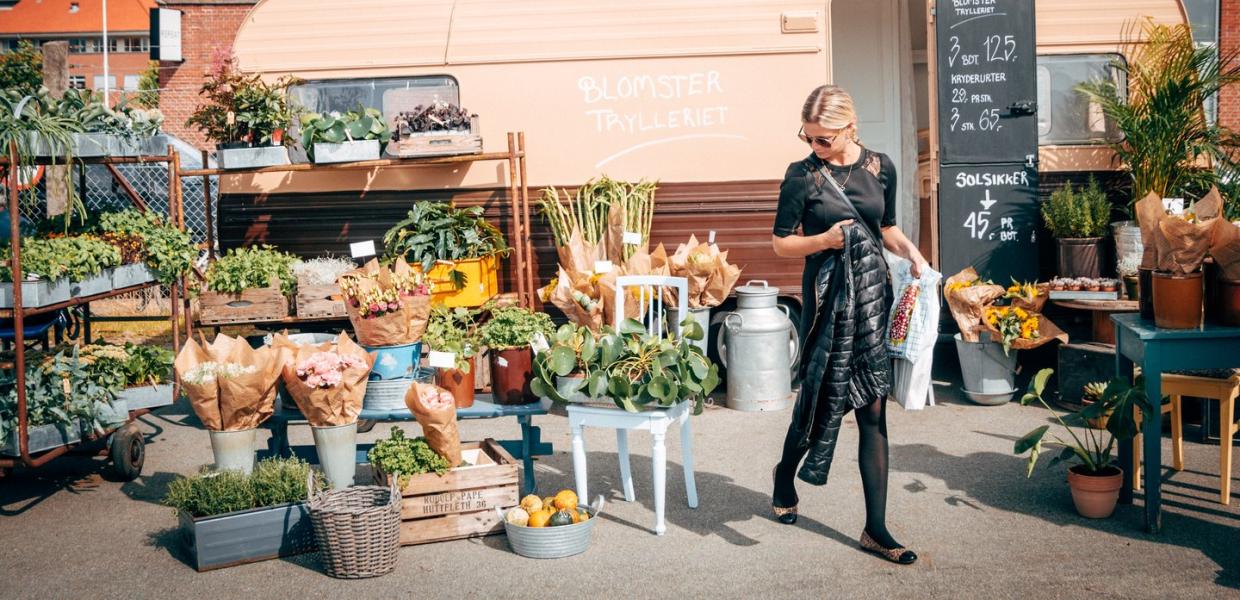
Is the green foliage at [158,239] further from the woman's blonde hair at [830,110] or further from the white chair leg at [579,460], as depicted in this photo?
the woman's blonde hair at [830,110]

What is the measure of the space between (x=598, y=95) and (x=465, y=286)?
1725 mm

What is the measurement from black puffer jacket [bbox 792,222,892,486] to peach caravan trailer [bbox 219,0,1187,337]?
356cm

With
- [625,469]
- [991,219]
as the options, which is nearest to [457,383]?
[625,469]

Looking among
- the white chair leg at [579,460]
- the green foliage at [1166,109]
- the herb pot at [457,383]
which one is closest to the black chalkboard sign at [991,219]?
the green foliage at [1166,109]

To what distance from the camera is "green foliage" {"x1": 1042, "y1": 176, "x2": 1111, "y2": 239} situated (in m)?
7.28

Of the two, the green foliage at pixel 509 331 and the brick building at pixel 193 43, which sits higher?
the brick building at pixel 193 43

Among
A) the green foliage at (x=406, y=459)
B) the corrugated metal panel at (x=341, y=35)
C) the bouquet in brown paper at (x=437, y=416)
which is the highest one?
the corrugated metal panel at (x=341, y=35)

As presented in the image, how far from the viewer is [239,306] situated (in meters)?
7.22

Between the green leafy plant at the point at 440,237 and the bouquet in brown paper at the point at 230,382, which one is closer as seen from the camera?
the bouquet in brown paper at the point at 230,382

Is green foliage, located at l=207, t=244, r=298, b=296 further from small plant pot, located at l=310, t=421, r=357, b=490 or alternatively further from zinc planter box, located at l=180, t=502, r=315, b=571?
zinc planter box, located at l=180, t=502, r=315, b=571

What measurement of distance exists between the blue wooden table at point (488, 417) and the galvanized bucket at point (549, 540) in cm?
67

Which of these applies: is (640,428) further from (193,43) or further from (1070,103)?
(193,43)

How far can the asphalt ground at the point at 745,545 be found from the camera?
420cm

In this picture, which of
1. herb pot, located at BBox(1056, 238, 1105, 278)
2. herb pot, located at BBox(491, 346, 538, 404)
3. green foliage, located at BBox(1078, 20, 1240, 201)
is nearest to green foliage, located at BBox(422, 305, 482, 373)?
herb pot, located at BBox(491, 346, 538, 404)
